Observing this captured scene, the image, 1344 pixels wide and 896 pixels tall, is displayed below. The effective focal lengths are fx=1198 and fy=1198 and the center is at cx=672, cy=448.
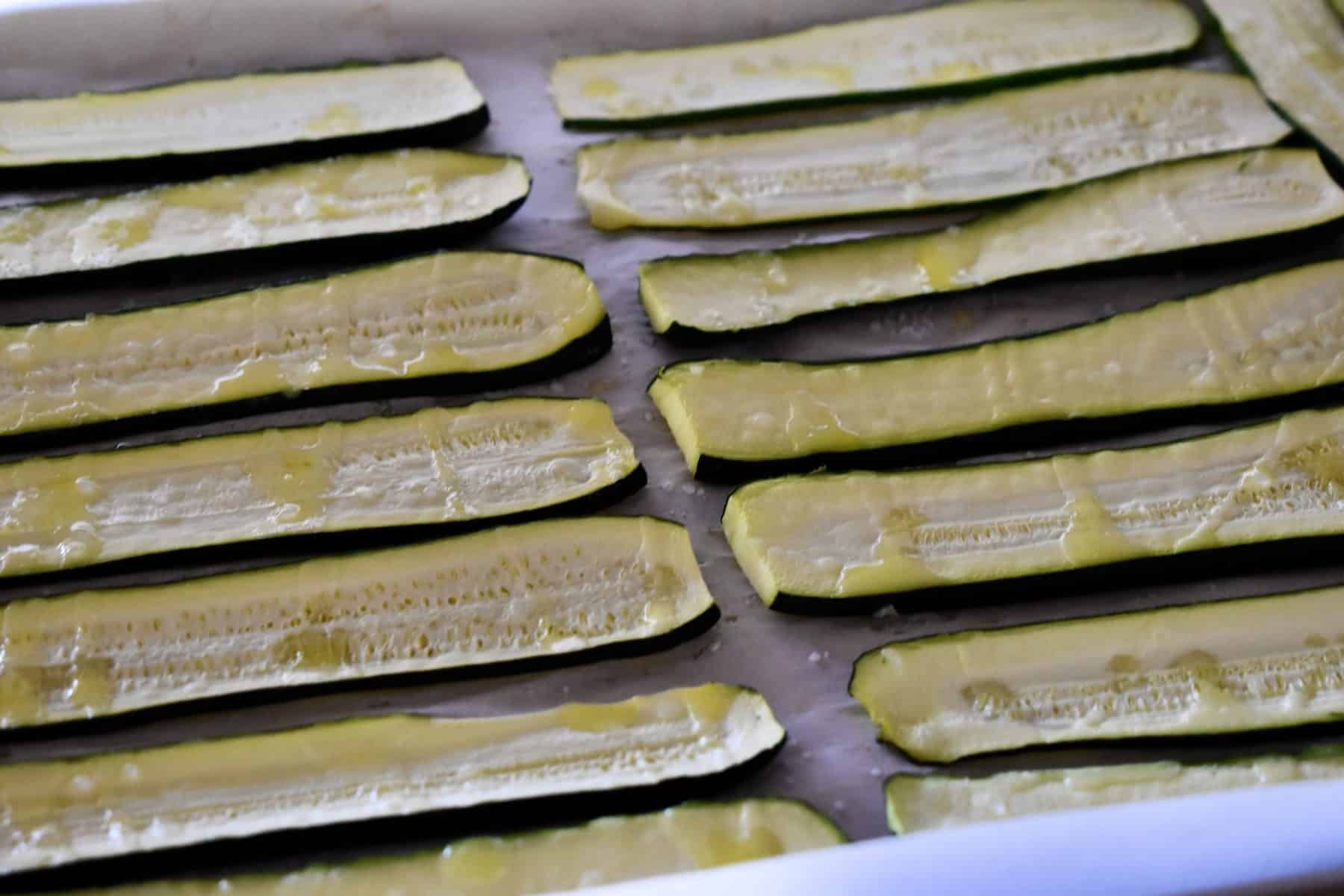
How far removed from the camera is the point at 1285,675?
6.56 feet

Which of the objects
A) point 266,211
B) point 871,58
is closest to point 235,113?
point 266,211

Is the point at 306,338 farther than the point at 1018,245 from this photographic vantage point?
No

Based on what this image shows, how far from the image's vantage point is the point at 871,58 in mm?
2852

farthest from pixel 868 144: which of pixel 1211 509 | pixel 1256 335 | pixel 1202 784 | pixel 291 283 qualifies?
pixel 1202 784

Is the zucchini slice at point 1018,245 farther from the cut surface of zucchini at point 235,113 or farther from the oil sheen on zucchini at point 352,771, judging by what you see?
the oil sheen on zucchini at point 352,771

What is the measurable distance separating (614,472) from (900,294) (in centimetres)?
72

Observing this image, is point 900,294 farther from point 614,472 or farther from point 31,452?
point 31,452

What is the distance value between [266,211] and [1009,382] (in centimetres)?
155

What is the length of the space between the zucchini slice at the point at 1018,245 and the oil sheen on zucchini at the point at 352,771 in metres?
0.83

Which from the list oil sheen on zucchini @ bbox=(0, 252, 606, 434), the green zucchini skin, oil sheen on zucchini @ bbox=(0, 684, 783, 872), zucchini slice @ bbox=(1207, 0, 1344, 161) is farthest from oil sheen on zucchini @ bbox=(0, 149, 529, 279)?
zucchini slice @ bbox=(1207, 0, 1344, 161)

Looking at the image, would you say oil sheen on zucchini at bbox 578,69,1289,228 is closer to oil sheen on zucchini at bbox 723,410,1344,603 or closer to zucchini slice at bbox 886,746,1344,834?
oil sheen on zucchini at bbox 723,410,1344,603

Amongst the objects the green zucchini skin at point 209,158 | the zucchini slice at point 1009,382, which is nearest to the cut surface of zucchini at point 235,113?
the green zucchini skin at point 209,158

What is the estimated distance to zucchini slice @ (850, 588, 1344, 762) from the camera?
6.35 feet

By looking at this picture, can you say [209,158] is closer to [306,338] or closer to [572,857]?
[306,338]
